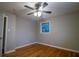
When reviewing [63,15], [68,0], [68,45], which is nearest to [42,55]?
[68,45]

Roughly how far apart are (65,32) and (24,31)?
808 mm

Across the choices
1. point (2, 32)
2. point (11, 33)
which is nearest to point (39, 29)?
point (11, 33)

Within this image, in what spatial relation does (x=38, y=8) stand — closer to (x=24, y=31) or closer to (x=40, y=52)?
(x=24, y=31)

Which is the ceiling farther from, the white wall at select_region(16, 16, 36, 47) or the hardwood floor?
the hardwood floor

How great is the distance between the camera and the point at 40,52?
1281 mm

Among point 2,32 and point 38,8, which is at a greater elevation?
point 38,8

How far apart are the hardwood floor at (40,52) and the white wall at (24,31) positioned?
0.44ft

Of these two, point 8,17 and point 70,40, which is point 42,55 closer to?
point 70,40

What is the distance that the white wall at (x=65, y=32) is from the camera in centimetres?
127

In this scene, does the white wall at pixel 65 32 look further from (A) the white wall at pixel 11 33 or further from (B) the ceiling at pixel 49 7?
(A) the white wall at pixel 11 33

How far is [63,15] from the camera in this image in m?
1.34

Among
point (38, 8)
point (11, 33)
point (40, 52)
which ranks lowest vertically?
point (40, 52)

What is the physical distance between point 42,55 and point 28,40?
42cm

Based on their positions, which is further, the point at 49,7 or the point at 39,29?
the point at 39,29
